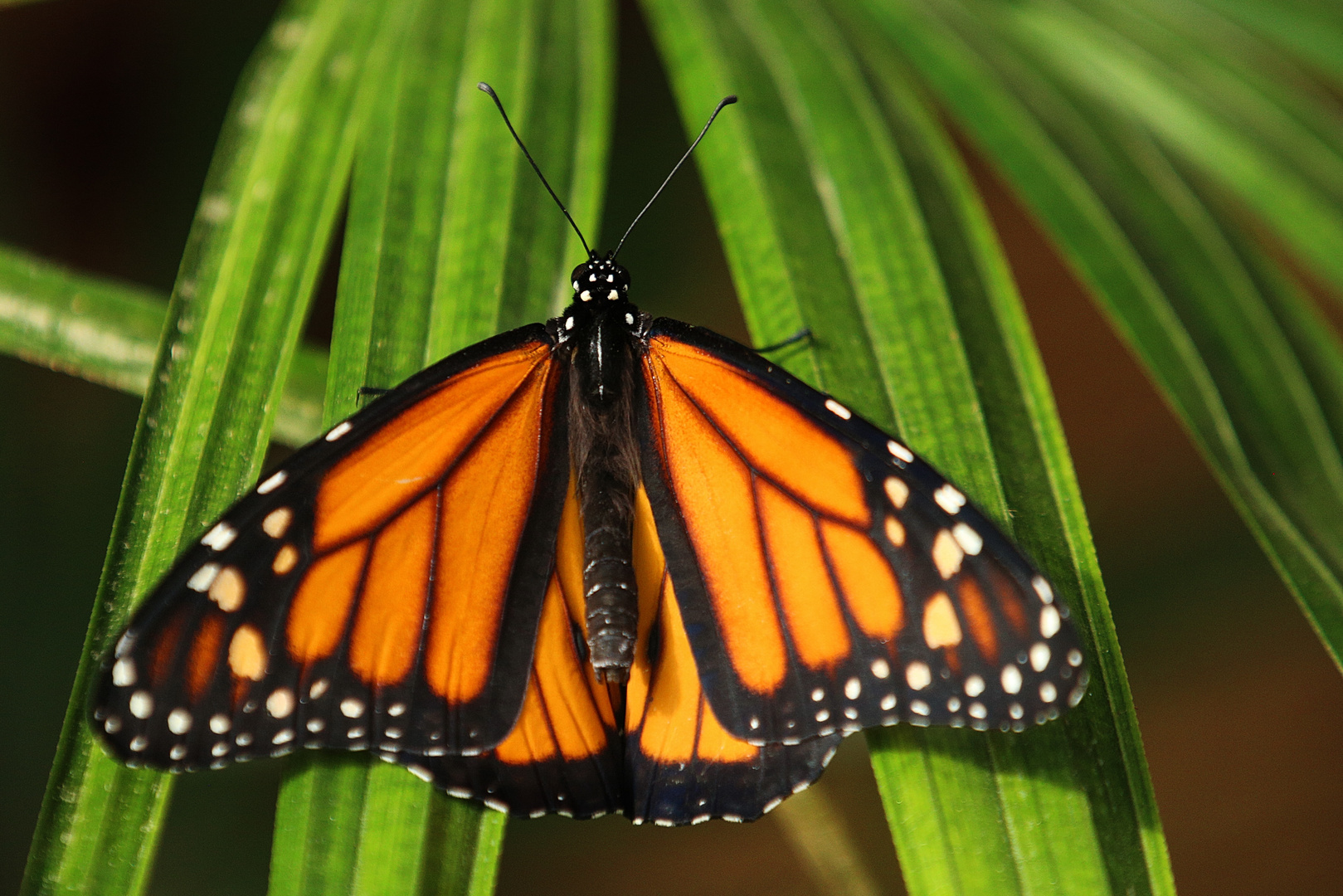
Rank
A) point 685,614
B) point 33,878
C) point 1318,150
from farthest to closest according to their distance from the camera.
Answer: point 1318,150 < point 685,614 < point 33,878

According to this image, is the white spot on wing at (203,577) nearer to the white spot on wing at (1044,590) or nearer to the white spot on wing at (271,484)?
the white spot on wing at (271,484)

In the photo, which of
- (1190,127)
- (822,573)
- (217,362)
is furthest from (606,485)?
(1190,127)

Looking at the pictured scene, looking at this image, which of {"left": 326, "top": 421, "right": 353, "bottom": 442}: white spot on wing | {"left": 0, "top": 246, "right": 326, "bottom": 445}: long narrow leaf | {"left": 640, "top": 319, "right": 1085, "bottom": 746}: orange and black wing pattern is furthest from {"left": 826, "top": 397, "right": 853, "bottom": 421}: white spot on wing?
{"left": 0, "top": 246, "right": 326, "bottom": 445}: long narrow leaf

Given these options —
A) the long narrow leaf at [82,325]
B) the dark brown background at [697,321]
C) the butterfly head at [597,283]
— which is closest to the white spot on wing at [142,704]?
the long narrow leaf at [82,325]

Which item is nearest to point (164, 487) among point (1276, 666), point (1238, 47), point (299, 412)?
point (299, 412)

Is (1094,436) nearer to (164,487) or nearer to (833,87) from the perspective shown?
(833,87)
